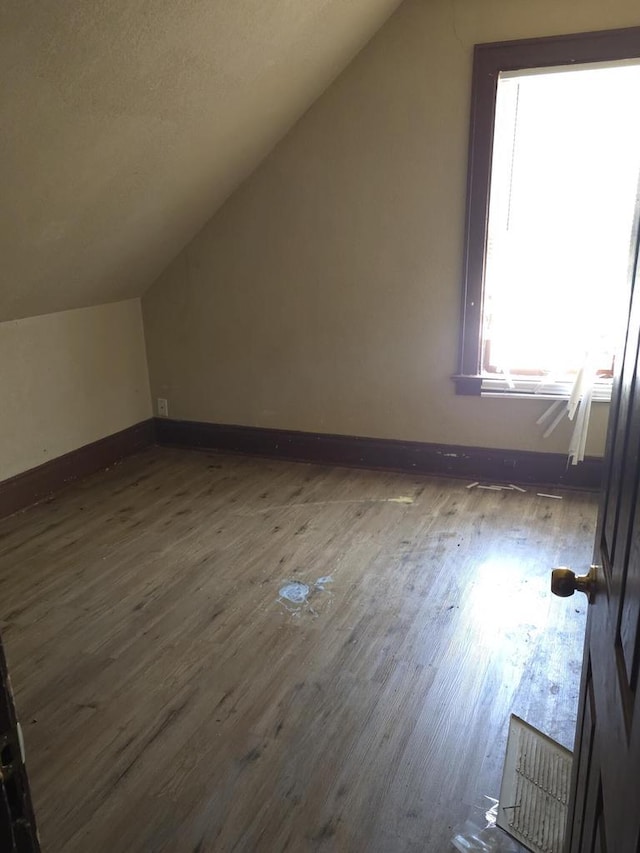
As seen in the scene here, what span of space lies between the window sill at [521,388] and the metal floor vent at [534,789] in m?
1.91

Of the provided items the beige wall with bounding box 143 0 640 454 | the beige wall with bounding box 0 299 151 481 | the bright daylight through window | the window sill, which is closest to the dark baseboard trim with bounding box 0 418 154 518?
the beige wall with bounding box 0 299 151 481

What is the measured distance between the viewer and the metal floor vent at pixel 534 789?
1.50 metres

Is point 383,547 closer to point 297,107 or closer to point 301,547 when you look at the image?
point 301,547

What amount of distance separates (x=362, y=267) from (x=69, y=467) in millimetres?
1894

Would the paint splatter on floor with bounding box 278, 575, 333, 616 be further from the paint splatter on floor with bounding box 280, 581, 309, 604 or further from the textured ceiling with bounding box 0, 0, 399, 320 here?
the textured ceiling with bounding box 0, 0, 399, 320

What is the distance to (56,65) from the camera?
6.30 ft

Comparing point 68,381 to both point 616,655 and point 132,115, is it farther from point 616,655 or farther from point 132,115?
point 616,655

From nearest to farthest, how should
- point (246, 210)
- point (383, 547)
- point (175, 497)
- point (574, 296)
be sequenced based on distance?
point (383, 547) < point (574, 296) < point (175, 497) < point (246, 210)

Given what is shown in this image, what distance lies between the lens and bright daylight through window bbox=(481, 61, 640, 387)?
9.78 feet

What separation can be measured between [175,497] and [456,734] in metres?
2.04

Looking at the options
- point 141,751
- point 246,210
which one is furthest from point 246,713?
point 246,210

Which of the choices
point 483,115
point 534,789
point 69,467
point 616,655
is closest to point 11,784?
point 616,655

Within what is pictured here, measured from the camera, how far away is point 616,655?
2.53 ft

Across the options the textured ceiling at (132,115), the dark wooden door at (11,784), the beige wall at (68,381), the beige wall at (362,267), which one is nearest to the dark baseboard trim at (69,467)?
the beige wall at (68,381)
